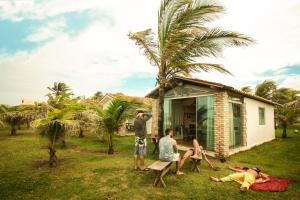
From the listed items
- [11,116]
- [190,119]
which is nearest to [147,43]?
[190,119]

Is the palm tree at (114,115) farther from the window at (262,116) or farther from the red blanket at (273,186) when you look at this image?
the window at (262,116)

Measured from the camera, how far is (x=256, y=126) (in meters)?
14.3

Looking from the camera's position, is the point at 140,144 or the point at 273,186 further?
the point at 140,144

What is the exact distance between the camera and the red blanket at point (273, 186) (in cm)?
636

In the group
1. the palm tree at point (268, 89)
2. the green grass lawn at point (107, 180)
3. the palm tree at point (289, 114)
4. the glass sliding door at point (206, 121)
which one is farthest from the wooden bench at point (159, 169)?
the palm tree at point (268, 89)

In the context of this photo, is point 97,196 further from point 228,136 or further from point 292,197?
point 228,136

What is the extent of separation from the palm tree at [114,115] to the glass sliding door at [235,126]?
503 cm

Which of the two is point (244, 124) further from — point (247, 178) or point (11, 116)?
point (11, 116)

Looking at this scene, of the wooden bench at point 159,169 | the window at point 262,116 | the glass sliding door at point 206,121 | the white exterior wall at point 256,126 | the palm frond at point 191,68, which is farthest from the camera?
the window at point 262,116

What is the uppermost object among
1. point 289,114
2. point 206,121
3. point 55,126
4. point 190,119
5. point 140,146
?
point 289,114

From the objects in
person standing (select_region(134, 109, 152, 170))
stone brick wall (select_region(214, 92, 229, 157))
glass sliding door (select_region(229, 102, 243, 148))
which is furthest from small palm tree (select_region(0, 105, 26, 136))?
glass sliding door (select_region(229, 102, 243, 148))

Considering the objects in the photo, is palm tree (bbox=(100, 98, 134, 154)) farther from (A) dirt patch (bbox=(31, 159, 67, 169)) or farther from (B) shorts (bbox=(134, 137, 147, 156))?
(B) shorts (bbox=(134, 137, 147, 156))

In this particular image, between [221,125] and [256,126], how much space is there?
17.2 ft

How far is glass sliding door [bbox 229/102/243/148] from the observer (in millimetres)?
11383
